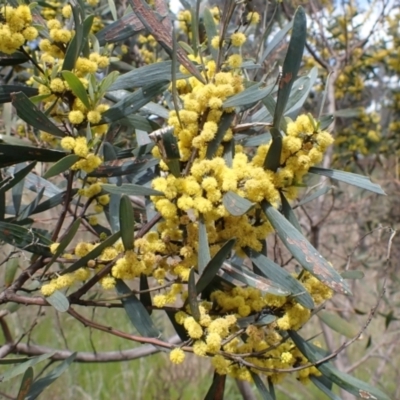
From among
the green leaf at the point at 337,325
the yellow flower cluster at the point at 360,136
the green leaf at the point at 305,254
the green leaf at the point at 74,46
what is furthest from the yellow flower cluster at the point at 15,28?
the yellow flower cluster at the point at 360,136

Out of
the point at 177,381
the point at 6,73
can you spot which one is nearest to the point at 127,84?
the point at 6,73

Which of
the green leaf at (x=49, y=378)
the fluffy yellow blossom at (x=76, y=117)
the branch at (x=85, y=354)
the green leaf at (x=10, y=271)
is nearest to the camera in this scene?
the fluffy yellow blossom at (x=76, y=117)

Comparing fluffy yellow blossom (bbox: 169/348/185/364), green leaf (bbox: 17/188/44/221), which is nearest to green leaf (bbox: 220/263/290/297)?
fluffy yellow blossom (bbox: 169/348/185/364)

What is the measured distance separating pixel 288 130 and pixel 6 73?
36.3 inches

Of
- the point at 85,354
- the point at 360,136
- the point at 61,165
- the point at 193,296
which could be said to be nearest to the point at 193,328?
the point at 193,296

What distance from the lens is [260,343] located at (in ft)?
2.23

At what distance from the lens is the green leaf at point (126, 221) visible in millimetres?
597

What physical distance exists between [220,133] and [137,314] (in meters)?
0.27

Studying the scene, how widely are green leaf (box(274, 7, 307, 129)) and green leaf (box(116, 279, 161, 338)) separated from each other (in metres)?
0.29

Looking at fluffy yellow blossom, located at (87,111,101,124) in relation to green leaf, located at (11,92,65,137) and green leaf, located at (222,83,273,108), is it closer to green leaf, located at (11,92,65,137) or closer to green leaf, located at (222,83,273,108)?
green leaf, located at (11,92,65,137)

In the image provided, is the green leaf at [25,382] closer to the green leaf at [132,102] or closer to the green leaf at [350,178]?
the green leaf at [132,102]

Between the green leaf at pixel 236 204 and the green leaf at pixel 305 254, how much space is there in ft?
0.17

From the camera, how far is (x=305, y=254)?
1.87 feet

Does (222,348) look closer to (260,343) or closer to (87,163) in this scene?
(260,343)
